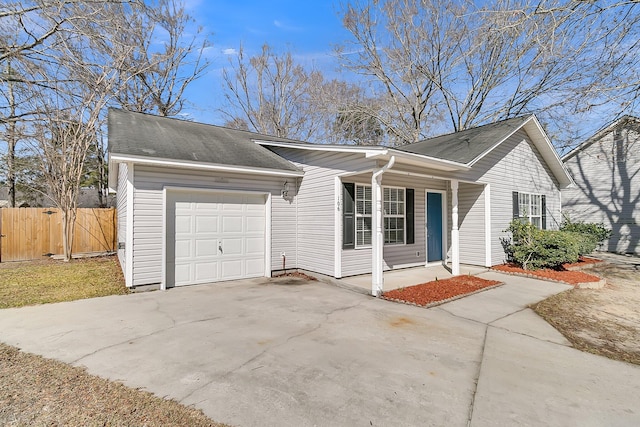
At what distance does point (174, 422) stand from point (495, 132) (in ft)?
33.4

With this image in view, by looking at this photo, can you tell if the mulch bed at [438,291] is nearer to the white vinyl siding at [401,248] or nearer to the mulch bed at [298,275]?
the white vinyl siding at [401,248]

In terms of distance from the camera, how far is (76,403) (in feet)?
8.02

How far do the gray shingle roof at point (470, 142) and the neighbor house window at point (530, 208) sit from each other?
2.22 metres

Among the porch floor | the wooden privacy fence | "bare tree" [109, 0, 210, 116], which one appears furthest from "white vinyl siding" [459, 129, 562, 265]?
"bare tree" [109, 0, 210, 116]

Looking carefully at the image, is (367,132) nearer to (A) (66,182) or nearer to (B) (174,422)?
(A) (66,182)

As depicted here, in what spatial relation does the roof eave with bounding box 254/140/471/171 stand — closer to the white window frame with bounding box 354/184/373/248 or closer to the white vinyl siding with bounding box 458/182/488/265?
the white window frame with bounding box 354/184/373/248

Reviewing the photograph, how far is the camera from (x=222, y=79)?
19594 mm

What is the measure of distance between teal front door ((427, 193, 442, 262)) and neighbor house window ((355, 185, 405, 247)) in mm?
1323

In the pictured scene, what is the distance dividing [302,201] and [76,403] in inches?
246

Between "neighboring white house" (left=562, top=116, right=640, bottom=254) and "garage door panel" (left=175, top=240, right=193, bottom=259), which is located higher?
"neighboring white house" (left=562, top=116, right=640, bottom=254)

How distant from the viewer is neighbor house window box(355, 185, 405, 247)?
761 cm

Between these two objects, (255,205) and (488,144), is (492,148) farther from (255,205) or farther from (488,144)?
(255,205)

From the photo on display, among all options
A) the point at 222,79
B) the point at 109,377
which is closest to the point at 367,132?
the point at 222,79

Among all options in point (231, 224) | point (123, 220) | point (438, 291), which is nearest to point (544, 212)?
point (438, 291)
